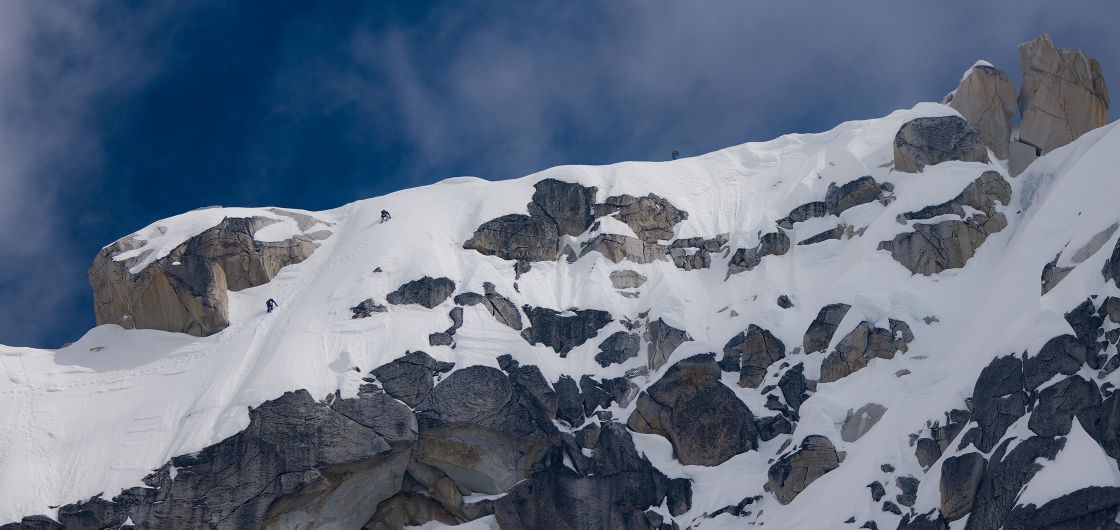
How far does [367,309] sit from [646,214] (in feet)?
56.7

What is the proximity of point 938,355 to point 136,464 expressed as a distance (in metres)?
36.9

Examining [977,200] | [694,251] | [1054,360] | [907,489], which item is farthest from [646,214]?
[1054,360]

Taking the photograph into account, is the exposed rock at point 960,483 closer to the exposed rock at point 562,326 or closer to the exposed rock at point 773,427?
the exposed rock at point 773,427

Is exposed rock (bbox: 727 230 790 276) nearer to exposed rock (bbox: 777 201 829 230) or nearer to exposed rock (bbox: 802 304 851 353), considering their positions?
exposed rock (bbox: 777 201 829 230)

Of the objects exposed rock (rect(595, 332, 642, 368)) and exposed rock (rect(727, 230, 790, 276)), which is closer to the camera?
exposed rock (rect(595, 332, 642, 368))

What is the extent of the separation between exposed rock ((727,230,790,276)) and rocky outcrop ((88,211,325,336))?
24987 millimetres

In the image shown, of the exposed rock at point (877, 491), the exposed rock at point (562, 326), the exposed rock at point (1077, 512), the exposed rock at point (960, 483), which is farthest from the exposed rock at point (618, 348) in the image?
the exposed rock at point (1077, 512)

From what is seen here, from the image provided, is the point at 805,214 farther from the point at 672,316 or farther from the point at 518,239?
the point at 518,239

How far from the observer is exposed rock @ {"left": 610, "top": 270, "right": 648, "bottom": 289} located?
68438 mm

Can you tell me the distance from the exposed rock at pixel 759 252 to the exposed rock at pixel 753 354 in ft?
21.7

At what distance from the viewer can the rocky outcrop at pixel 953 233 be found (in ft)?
203

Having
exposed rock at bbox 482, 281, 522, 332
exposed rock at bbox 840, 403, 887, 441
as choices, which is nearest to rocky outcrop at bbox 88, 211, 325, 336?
exposed rock at bbox 482, 281, 522, 332

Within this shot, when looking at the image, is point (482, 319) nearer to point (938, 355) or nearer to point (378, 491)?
point (378, 491)

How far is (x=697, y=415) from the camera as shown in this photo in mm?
59219
